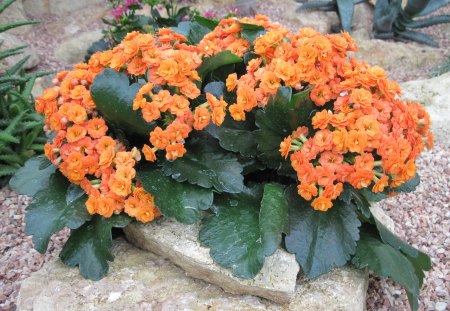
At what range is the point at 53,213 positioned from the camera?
6.61 ft

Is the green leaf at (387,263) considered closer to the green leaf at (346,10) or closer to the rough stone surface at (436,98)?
the rough stone surface at (436,98)

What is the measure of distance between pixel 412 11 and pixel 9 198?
4.16 m

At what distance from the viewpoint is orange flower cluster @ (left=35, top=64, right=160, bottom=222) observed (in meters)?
1.91

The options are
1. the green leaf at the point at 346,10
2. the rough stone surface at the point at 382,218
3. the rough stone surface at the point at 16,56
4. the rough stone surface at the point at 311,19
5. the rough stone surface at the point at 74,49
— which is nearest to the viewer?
the rough stone surface at the point at 382,218

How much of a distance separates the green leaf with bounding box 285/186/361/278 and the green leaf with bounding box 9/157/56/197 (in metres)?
1.03

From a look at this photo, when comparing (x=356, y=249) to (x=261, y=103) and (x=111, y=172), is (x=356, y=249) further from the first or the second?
(x=111, y=172)

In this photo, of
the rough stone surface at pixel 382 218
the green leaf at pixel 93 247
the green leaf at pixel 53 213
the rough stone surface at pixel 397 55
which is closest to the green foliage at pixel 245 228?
the green leaf at pixel 93 247

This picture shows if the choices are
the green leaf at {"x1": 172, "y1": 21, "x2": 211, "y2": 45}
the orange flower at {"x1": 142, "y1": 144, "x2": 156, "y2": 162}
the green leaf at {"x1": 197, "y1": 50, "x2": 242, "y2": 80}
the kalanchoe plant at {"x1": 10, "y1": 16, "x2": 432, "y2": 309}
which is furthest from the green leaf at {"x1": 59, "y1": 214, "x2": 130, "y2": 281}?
the green leaf at {"x1": 172, "y1": 21, "x2": 211, "y2": 45}

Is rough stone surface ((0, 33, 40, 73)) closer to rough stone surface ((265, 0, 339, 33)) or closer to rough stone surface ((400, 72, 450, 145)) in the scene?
rough stone surface ((265, 0, 339, 33))

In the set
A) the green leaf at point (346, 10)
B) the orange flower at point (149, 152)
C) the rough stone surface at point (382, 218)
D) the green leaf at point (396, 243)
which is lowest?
the green leaf at point (346, 10)

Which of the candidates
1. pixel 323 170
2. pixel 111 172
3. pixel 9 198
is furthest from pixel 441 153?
Answer: pixel 9 198

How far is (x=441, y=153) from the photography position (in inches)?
129

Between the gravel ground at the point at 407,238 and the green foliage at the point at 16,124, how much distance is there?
191 mm

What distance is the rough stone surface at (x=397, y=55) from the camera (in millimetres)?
4992
